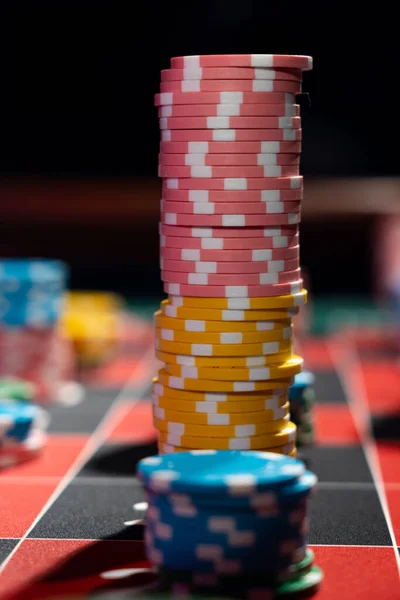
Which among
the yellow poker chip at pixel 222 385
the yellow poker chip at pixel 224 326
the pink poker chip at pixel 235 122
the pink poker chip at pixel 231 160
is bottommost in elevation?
the yellow poker chip at pixel 222 385

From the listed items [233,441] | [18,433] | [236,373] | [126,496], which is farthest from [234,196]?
[18,433]

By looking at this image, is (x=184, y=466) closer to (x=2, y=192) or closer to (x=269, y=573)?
(x=269, y=573)

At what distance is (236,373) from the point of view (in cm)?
394

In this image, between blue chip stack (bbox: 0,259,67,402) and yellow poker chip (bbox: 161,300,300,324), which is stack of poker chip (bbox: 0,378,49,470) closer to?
blue chip stack (bbox: 0,259,67,402)

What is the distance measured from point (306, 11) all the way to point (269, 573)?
30.4 ft

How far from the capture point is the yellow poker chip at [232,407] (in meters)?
3.96

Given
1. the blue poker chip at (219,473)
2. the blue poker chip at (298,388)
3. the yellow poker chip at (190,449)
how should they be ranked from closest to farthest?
the blue poker chip at (219,473) → the yellow poker chip at (190,449) → the blue poker chip at (298,388)

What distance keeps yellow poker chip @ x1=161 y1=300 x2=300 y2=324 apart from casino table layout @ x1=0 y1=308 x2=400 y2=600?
82cm

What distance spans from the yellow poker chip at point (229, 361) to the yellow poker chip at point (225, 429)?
0.71ft

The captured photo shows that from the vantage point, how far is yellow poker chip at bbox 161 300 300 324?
3959mm

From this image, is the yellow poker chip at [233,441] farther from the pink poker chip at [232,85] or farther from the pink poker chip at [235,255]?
the pink poker chip at [232,85]

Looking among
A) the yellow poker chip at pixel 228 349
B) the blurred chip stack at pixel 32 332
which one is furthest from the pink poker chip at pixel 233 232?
the blurred chip stack at pixel 32 332

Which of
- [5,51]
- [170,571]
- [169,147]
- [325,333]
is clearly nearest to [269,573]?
[170,571]

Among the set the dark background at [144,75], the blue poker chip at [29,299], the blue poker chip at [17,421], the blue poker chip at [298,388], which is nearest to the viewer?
the blue poker chip at [17,421]
